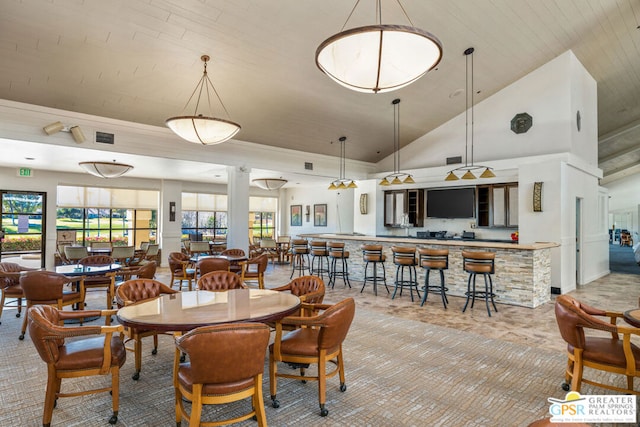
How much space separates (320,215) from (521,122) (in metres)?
7.27

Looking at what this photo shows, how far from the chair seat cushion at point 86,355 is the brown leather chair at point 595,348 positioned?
3.39 m

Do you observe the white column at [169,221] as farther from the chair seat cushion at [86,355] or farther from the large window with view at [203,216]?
the chair seat cushion at [86,355]

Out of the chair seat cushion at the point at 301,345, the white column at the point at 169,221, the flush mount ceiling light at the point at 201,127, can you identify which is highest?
the flush mount ceiling light at the point at 201,127

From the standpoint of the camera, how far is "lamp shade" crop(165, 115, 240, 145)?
4.57 m

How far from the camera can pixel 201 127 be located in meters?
4.66

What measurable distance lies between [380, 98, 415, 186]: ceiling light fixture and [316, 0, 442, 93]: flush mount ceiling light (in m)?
4.86

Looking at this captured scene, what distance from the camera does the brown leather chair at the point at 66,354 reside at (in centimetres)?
240

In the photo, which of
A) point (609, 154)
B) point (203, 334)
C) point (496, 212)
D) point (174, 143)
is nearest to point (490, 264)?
point (496, 212)

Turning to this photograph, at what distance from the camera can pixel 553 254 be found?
6.94m

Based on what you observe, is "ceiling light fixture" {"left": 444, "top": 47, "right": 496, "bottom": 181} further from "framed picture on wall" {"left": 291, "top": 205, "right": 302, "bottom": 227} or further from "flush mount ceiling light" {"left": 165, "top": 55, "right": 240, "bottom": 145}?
"framed picture on wall" {"left": 291, "top": 205, "right": 302, "bottom": 227}

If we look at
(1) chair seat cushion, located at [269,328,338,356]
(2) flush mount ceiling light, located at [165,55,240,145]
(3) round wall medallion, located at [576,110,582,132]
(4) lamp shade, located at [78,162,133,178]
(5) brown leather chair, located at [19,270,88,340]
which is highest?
(3) round wall medallion, located at [576,110,582,132]

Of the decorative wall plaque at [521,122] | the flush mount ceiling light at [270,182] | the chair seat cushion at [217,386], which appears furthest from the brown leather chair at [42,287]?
the decorative wall plaque at [521,122]
